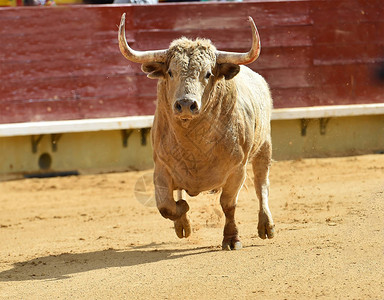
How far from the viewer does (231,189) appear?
5.28 m

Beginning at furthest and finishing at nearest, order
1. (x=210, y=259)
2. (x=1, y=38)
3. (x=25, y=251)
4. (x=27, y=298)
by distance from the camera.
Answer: (x=1, y=38) < (x=25, y=251) < (x=210, y=259) < (x=27, y=298)

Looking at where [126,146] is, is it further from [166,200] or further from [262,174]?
[166,200]

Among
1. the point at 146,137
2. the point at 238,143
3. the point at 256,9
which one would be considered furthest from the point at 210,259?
the point at 256,9

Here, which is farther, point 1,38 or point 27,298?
point 1,38

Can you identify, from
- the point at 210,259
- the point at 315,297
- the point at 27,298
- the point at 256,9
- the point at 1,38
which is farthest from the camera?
the point at 256,9

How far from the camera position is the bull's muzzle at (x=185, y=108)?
4.54 m

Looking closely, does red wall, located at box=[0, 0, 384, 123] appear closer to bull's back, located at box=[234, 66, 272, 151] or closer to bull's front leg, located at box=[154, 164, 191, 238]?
bull's back, located at box=[234, 66, 272, 151]

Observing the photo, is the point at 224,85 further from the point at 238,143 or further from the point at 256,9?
the point at 256,9

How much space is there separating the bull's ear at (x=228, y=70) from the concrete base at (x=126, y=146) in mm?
4141

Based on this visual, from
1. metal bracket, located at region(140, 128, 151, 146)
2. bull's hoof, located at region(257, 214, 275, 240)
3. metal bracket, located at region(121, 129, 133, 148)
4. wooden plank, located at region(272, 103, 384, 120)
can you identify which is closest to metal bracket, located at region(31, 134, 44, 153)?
metal bracket, located at region(121, 129, 133, 148)

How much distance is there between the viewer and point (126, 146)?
29.9ft

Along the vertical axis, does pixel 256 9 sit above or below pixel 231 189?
above

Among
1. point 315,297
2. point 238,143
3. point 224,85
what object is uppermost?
point 224,85

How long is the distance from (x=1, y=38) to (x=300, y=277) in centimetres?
549
